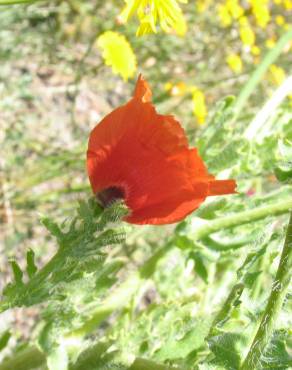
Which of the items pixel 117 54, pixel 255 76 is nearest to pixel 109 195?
pixel 255 76

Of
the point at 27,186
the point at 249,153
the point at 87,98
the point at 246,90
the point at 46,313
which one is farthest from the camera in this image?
the point at 87,98

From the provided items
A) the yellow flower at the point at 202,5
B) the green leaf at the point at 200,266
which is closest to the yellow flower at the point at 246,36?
the yellow flower at the point at 202,5

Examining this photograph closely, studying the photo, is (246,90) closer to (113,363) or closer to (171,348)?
(171,348)

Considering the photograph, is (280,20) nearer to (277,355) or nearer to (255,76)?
(255,76)

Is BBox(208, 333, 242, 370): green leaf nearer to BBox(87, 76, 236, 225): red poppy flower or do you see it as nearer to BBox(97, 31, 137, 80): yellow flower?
BBox(87, 76, 236, 225): red poppy flower

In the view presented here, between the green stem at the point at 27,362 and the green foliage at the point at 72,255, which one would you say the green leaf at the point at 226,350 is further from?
the green stem at the point at 27,362

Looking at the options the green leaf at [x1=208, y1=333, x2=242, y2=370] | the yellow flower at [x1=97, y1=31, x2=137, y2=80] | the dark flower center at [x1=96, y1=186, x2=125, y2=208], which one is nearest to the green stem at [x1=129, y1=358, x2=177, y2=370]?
the green leaf at [x1=208, y1=333, x2=242, y2=370]

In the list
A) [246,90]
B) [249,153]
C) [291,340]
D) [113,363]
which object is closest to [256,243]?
[291,340]
